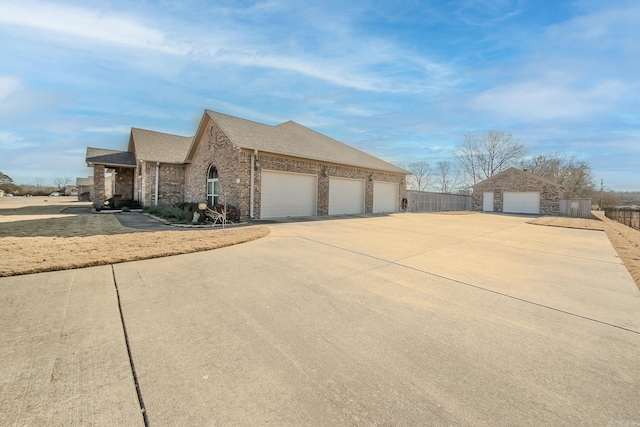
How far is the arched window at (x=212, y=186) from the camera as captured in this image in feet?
46.2

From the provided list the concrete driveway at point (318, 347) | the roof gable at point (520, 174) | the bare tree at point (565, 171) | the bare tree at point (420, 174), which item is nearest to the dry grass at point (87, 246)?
the concrete driveway at point (318, 347)

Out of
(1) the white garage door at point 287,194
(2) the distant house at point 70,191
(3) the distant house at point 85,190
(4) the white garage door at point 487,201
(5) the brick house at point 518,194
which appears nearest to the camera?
(1) the white garage door at point 287,194

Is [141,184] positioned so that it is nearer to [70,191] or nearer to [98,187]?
[98,187]

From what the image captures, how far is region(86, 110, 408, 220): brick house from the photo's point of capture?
40.4 ft

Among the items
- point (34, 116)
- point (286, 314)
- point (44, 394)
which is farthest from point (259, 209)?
point (34, 116)

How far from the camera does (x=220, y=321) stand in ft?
9.59

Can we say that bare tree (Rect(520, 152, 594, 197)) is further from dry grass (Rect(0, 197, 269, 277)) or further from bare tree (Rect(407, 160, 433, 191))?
dry grass (Rect(0, 197, 269, 277))

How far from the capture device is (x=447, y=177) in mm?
44219

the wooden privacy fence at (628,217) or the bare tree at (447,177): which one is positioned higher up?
the bare tree at (447,177)

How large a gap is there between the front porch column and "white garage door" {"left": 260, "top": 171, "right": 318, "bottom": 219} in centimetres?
1267

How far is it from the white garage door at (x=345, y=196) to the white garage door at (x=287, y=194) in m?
1.41

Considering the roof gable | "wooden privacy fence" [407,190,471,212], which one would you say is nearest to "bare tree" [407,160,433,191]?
"wooden privacy fence" [407,190,471,212]

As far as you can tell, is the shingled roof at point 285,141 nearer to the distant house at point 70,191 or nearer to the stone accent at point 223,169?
the stone accent at point 223,169

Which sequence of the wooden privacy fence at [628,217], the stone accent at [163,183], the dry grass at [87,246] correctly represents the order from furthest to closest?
the wooden privacy fence at [628,217] < the stone accent at [163,183] < the dry grass at [87,246]
